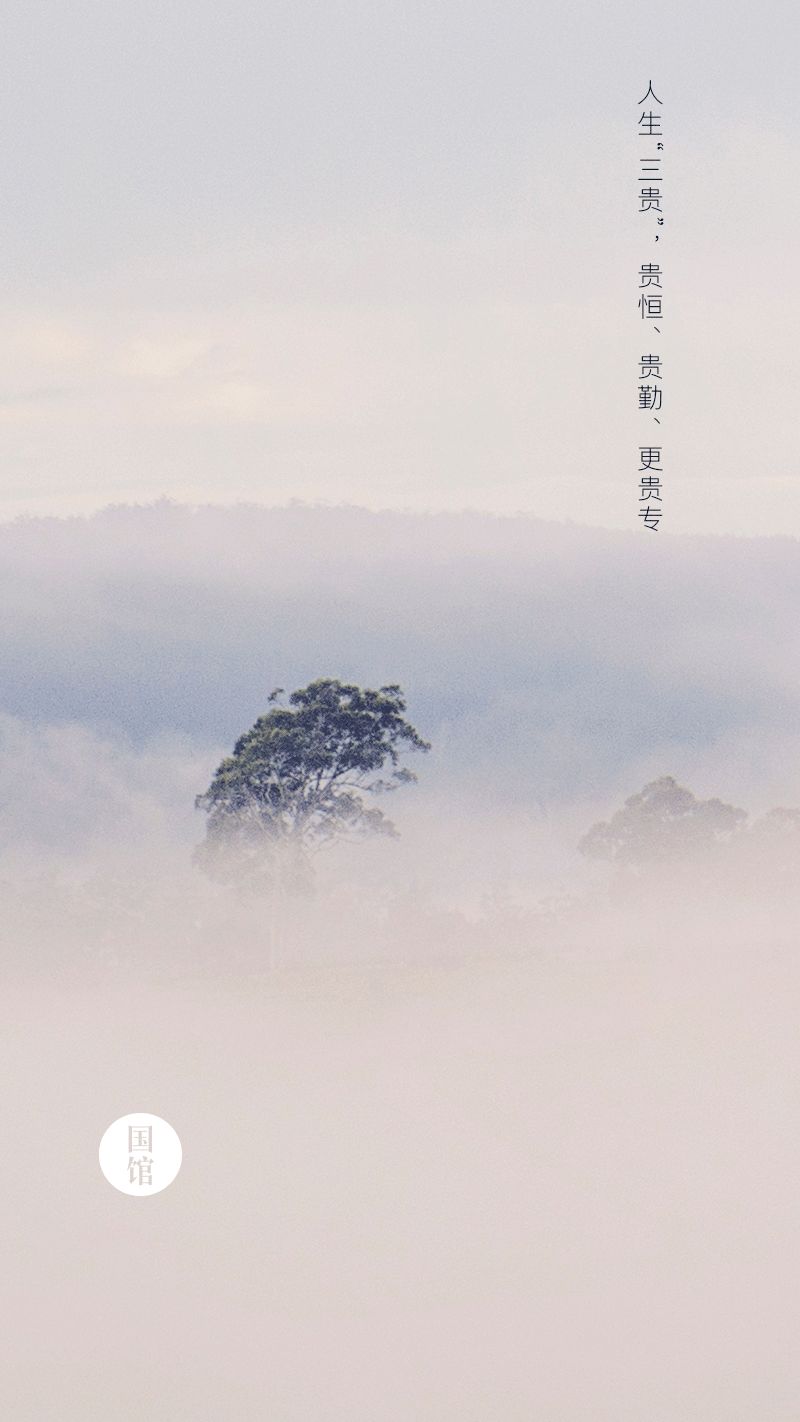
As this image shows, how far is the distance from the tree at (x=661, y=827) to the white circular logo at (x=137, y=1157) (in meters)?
75.3

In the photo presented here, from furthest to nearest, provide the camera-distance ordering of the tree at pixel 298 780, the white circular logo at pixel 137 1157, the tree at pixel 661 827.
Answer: the tree at pixel 661 827, the tree at pixel 298 780, the white circular logo at pixel 137 1157

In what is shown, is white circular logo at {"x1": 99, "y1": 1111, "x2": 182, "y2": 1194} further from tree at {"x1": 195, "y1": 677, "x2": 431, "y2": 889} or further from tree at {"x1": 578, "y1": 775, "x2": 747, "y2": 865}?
tree at {"x1": 578, "y1": 775, "x2": 747, "y2": 865}

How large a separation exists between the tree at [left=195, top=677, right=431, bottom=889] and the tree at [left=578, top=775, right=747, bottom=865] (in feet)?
83.9

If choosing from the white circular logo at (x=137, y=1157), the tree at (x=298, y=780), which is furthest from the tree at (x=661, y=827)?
the white circular logo at (x=137, y=1157)

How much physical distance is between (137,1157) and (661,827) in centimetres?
7689

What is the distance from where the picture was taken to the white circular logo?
38719mm

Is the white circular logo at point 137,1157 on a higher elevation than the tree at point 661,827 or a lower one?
lower

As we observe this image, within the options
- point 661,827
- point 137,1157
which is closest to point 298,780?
point 661,827

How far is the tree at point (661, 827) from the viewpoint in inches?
4390

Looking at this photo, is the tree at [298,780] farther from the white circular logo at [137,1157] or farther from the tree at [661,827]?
the white circular logo at [137,1157]

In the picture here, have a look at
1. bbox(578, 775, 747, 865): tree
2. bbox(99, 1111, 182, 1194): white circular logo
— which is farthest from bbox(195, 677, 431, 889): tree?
bbox(99, 1111, 182, 1194): white circular logo

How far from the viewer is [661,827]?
11212 cm

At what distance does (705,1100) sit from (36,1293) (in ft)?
76.4

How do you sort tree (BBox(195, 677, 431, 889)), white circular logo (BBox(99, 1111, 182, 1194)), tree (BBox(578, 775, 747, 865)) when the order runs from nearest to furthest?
white circular logo (BBox(99, 1111, 182, 1194)) < tree (BBox(195, 677, 431, 889)) < tree (BBox(578, 775, 747, 865))
